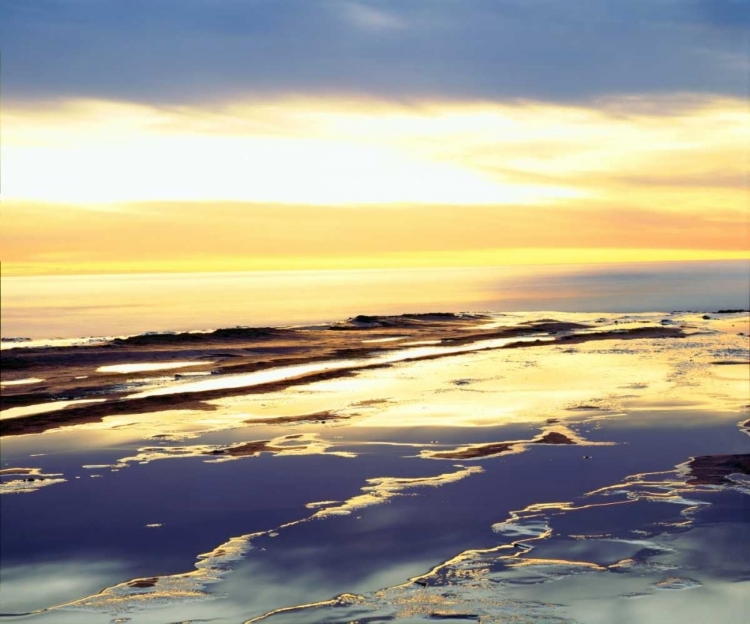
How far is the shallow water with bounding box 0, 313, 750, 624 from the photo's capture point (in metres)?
10.2

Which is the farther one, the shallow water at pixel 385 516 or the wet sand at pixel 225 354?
the wet sand at pixel 225 354

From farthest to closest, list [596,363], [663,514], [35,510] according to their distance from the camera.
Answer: [596,363]
[35,510]
[663,514]

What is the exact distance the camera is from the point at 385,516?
1355cm

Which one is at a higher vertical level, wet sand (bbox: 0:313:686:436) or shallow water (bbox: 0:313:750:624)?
wet sand (bbox: 0:313:686:436)

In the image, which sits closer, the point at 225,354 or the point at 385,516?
the point at 385,516

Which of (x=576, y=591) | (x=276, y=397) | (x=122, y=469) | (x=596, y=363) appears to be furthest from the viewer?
(x=596, y=363)

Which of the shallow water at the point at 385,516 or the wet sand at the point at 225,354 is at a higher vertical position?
the wet sand at the point at 225,354

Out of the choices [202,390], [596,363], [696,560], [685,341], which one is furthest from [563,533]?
[685,341]

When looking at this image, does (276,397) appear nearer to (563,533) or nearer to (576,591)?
(563,533)

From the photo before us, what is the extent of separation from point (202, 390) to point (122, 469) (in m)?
12.7

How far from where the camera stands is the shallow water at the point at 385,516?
10211 mm

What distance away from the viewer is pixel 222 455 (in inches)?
728

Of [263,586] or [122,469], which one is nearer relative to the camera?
[263,586]

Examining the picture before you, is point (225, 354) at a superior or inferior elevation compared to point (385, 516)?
superior
